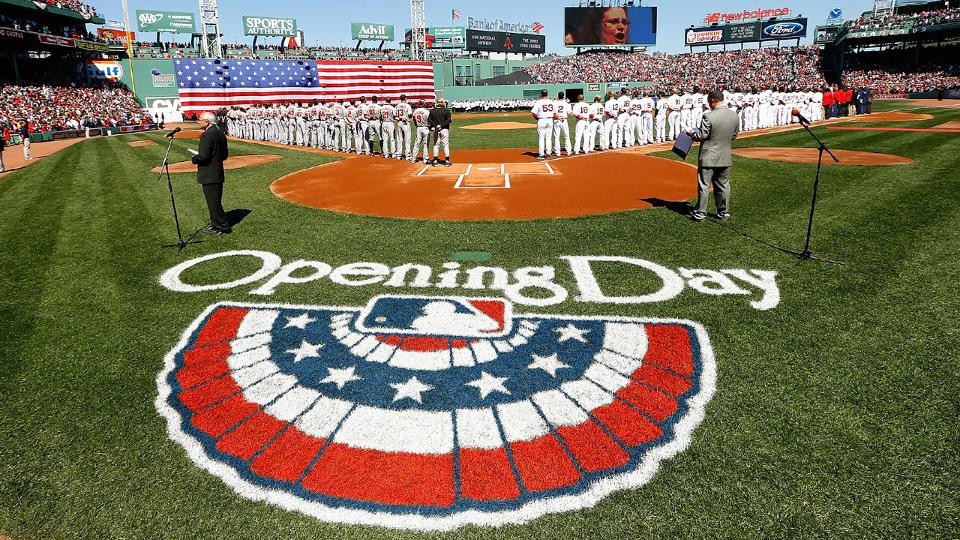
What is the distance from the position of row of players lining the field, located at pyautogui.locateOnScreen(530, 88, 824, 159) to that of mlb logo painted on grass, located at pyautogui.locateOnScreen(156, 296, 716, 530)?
12.5 m

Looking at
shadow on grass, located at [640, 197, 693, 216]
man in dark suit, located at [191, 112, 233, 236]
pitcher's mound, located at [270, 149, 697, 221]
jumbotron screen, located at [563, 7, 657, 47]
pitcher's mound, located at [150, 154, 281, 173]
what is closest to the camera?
man in dark suit, located at [191, 112, 233, 236]

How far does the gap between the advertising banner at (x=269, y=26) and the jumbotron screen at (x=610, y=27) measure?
39.5m

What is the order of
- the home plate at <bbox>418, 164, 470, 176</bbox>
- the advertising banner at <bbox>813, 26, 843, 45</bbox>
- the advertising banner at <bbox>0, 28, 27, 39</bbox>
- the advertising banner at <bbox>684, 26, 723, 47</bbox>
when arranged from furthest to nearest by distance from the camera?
the advertising banner at <bbox>684, 26, 723, 47</bbox>, the advertising banner at <bbox>813, 26, 843, 45</bbox>, the advertising banner at <bbox>0, 28, 27, 39</bbox>, the home plate at <bbox>418, 164, 470, 176</bbox>

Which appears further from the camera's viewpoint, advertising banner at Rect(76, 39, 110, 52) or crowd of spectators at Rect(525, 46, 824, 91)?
crowd of spectators at Rect(525, 46, 824, 91)

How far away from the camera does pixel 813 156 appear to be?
1633 cm

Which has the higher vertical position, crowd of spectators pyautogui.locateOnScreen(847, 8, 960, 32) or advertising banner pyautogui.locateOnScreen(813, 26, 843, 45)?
advertising banner pyautogui.locateOnScreen(813, 26, 843, 45)

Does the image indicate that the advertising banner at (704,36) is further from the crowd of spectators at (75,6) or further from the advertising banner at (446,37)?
the crowd of spectators at (75,6)

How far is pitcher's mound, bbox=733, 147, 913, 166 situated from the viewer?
571 inches

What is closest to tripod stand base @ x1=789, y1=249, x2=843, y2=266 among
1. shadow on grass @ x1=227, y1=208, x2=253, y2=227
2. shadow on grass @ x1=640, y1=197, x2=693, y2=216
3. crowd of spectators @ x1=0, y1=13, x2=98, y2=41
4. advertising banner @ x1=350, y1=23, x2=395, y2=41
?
shadow on grass @ x1=640, y1=197, x2=693, y2=216

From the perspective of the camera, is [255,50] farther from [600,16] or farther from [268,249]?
[268,249]

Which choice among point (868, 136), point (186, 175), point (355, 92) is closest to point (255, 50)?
point (355, 92)

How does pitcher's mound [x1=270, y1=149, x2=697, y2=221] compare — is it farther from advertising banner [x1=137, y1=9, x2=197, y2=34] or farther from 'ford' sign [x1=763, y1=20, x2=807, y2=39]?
'ford' sign [x1=763, y1=20, x2=807, y2=39]

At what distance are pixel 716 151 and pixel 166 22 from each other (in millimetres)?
69967

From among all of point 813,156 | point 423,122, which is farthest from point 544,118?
point 813,156
